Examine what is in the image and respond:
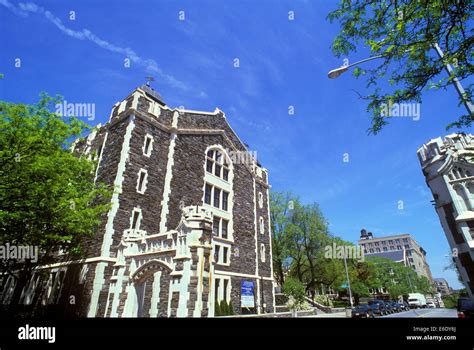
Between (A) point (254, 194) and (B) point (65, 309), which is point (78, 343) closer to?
(B) point (65, 309)

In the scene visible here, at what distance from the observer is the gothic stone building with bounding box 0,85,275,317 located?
11.1 meters

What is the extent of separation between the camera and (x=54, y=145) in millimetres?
13180

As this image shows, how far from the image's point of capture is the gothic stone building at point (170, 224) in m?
11.1

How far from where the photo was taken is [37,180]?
37.6ft

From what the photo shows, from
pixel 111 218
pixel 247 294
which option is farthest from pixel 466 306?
pixel 111 218

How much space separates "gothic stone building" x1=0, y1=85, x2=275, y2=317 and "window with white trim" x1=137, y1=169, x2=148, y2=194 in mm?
71

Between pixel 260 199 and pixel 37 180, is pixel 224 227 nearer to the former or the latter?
pixel 260 199

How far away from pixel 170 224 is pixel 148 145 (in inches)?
246

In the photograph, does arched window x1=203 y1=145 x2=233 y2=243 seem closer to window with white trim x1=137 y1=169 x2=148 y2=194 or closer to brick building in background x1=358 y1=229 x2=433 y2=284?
window with white trim x1=137 y1=169 x2=148 y2=194

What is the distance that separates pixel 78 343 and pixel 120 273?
12127 mm

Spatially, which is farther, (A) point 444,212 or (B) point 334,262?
(B) point 334,262

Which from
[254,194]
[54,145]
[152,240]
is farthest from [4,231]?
[254,194]

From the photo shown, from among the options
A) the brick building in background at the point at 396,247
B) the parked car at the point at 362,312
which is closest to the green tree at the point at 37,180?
the parked car at the point at 362,312

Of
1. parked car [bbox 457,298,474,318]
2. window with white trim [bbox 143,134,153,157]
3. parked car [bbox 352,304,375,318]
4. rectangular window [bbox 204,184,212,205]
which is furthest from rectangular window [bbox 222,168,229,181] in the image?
parked car [bbox 457,298,474,318]
